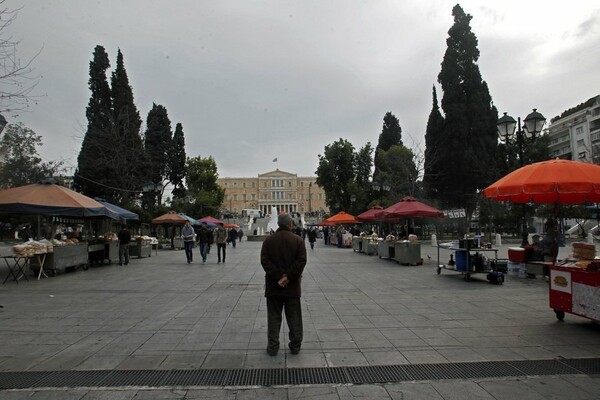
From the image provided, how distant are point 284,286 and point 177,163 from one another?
58.1 metres

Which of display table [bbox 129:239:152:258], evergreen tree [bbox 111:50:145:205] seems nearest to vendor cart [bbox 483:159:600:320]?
display table [bbox 129:239:152:258]

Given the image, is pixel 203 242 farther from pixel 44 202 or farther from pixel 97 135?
pixel 97 135

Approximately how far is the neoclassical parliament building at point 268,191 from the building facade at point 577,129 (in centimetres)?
7695

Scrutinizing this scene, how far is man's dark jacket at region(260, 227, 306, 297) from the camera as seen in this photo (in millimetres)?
4863

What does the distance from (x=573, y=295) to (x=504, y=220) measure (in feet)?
117

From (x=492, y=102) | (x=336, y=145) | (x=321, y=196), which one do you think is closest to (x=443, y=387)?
(x=492, y=102)

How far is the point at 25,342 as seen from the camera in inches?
215

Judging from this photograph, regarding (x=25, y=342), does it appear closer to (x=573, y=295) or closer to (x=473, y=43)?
(x=573, y=295)

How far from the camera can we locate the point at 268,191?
142125mm

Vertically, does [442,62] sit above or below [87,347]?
above

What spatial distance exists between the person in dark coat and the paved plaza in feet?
0.79

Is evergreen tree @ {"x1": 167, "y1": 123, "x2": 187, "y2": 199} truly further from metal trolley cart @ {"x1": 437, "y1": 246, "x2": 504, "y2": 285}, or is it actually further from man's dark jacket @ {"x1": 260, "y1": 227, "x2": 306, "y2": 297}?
man's dark jacket @ {"x1": 260, "y1": 227, "x2": 306, "y2": 297}

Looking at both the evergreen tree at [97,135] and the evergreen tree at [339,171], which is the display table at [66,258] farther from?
the evergreen tree at [339,171]

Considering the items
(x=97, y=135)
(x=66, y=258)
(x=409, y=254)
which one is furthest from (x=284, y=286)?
(x=97, y=135)
